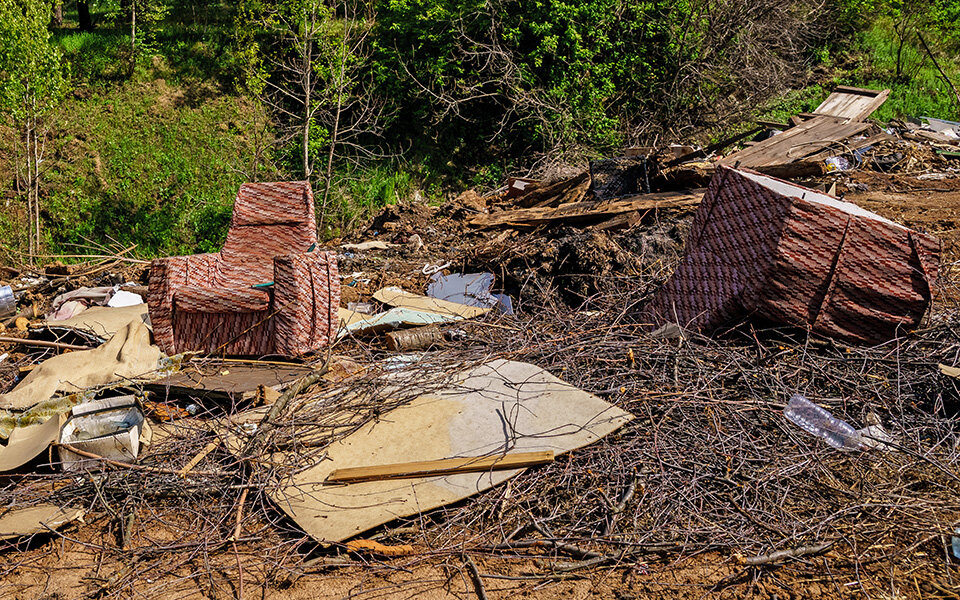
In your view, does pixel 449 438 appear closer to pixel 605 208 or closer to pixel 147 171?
pixel 605 208

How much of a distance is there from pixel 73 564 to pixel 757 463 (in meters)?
3.12

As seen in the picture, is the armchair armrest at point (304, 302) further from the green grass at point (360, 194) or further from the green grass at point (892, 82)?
the green grass at point (892, 82)

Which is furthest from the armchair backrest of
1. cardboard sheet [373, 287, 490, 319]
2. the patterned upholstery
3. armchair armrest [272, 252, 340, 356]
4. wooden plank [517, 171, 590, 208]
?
wooden plank [517, 171, 590, 208]

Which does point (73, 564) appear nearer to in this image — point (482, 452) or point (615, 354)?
point (482, 452)

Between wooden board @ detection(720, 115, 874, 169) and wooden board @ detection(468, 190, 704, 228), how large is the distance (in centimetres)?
136

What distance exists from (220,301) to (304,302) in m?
0.61

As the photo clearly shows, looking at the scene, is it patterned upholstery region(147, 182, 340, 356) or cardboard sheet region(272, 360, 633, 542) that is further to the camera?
patterned upholstery region(147, 182, 340, 356)

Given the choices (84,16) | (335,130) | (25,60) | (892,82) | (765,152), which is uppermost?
(892,82)

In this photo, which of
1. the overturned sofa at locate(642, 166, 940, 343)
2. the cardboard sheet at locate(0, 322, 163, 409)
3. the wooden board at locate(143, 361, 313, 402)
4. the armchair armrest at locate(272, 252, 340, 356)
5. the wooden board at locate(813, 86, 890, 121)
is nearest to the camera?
the overturned sofa at locate(642, 166, 940, 343)

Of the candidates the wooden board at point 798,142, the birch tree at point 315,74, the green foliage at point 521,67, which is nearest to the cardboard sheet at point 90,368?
the birch tree at point 315,74

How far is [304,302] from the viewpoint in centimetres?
501

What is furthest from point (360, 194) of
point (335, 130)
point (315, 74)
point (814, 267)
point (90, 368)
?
point (814, 267)

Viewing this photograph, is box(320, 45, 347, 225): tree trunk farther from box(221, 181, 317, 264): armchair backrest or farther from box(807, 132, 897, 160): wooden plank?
box(807, 132, 897, 160): wooden plank

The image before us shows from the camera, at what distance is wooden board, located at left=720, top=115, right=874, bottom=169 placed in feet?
28.7
